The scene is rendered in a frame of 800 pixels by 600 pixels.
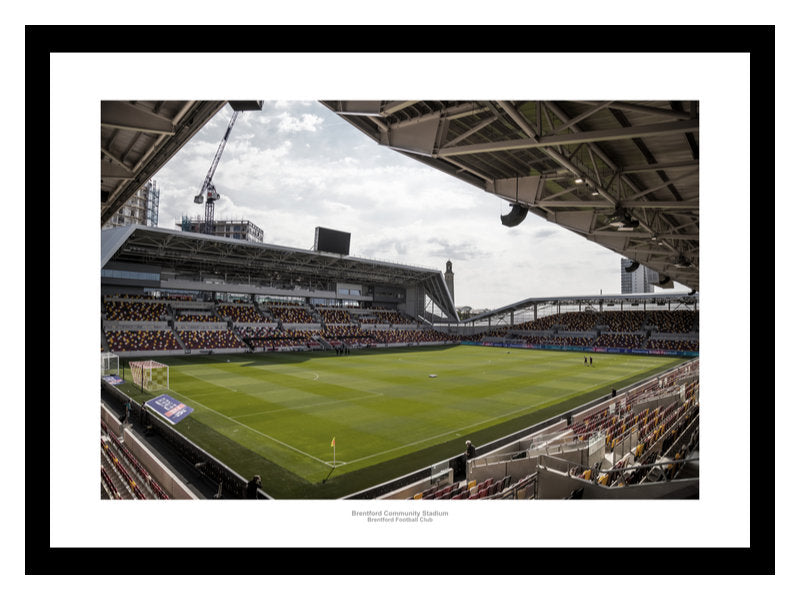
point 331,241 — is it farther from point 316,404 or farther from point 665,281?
point 665,281

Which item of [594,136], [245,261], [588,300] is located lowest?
[588,300]

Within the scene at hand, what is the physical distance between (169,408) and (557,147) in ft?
44.6

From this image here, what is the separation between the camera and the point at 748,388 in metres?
5.61

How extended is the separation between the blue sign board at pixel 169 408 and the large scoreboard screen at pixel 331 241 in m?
38.4

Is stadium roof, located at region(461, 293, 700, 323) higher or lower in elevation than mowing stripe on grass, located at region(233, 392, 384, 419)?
higher

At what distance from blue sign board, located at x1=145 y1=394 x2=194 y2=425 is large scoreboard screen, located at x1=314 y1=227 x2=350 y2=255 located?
38393 millimetres

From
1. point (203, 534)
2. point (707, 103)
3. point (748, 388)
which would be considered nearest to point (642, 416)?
point (748, 388)

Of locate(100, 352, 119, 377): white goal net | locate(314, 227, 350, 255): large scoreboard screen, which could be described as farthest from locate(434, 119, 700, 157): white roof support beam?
locate(314, 227, 350, 255): large scoreboard screen

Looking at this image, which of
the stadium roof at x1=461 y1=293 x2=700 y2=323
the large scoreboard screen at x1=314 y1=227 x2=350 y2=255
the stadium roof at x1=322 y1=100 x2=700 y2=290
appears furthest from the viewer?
the stadium roof at x1=461 y1=293 x2=700 y2=323

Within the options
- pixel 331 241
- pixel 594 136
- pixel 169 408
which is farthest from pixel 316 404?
pixel 331 241

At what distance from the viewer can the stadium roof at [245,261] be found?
132ft

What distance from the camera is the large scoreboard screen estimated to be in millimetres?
51125

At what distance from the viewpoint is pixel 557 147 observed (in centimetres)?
855

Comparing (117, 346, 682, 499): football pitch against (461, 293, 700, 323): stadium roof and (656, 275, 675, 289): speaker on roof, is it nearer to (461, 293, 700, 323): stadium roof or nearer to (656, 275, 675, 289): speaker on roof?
(656, 275, 675, 289): speaker on roof
